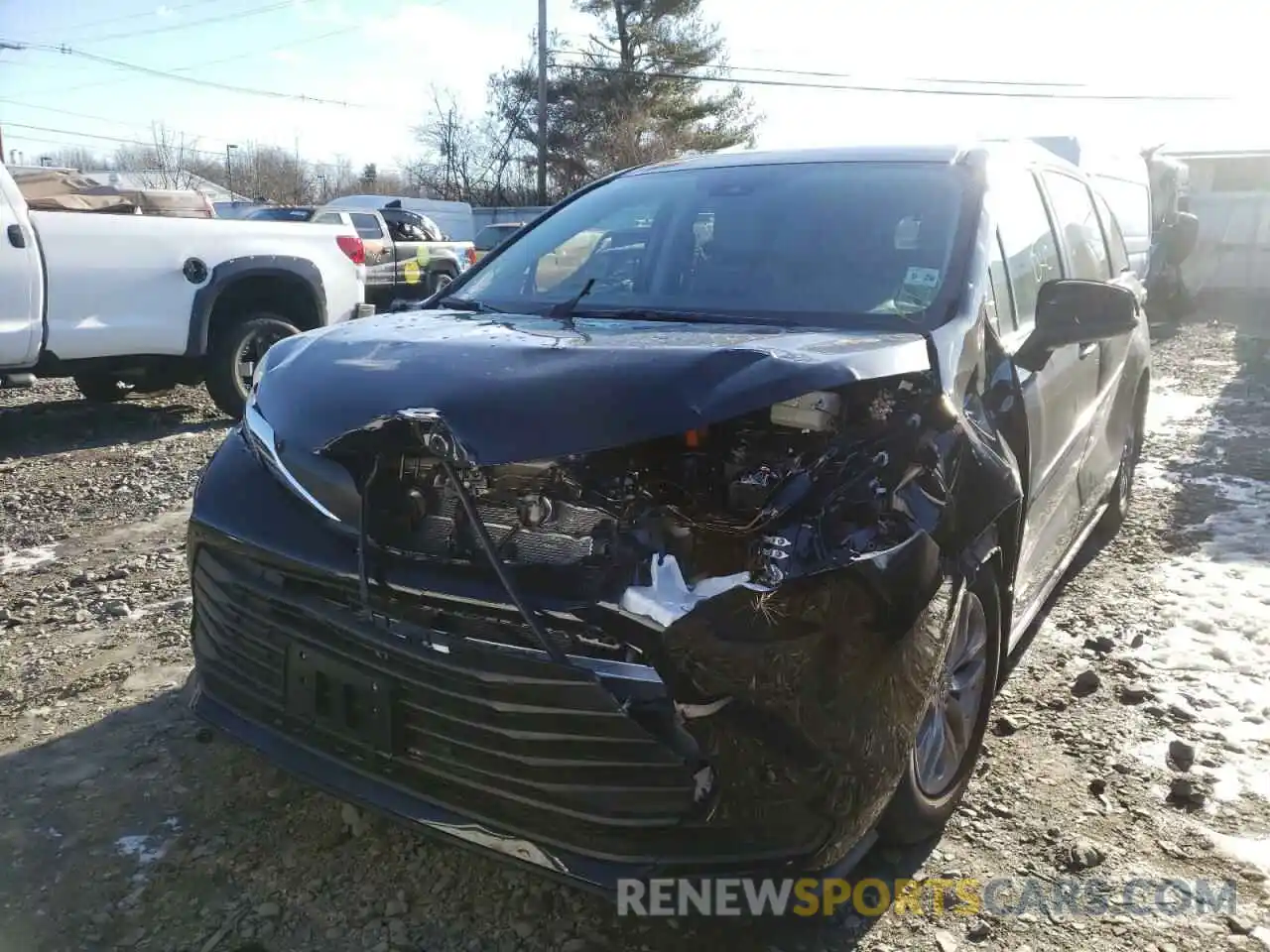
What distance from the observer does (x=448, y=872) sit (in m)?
2.34

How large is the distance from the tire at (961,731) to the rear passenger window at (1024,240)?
0.88 meters

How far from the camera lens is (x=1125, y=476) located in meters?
4.88

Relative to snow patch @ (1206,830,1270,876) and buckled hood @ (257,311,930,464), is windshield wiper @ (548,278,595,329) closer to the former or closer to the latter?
buckled hood @ (257,311,930,464)

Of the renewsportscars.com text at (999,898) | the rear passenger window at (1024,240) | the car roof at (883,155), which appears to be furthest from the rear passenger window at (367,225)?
the renewsportscars.com text at (999,898)

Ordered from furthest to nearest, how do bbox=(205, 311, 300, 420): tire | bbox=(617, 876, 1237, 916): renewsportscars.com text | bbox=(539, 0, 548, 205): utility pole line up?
bbox=(539, 0, 548, 205): utility pole
bbox=(205, 311, 300, 420): tire
bbox=(617, 876, 1237, 916): renewsportscars.com text

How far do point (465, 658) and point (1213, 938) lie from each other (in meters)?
1.81

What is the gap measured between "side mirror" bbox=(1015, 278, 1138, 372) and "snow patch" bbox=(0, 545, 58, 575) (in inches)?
165

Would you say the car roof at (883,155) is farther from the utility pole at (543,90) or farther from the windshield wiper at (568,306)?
the utility pole at (543,90)

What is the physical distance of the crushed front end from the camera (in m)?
1.71

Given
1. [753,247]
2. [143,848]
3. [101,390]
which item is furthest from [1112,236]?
[101,390]

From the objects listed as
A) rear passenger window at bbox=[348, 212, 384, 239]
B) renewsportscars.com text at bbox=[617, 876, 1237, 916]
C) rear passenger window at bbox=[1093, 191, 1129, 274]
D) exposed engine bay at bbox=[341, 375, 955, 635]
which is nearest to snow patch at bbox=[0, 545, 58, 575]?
exposed engine bay at bbox=[341, 375, 955, 635]

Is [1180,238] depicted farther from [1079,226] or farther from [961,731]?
[961,731]

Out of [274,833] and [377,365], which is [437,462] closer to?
[377,365]

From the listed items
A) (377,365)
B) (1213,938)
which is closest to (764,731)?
(377,365)
